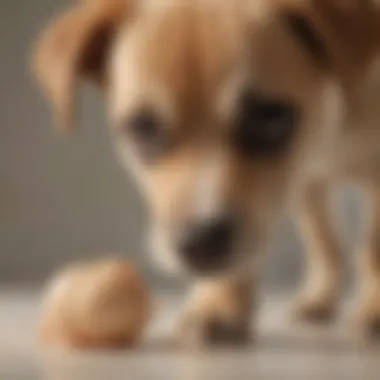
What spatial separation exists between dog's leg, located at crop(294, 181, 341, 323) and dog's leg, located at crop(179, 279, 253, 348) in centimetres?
24

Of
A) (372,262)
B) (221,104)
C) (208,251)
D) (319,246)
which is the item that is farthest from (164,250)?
(319,246)

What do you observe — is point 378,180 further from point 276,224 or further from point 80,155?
point 80,155

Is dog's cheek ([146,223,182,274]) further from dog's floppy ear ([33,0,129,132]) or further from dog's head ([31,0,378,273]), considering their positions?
dog's floppy ear ([33,0,129,132])

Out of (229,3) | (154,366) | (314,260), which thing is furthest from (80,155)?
(154,366)

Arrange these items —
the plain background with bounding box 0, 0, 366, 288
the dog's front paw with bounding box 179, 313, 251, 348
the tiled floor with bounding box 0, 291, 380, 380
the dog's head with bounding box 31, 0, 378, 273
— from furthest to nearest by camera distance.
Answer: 1. the plain background with bounding box 0, 0, 366, 288
2. the dog's front paw with bounding box 179, 313, 251, 348
3. the dog's head with bounding box 31, 0, 378, 273
4. the tiled floor with bounding box 0, 291, 380, 380

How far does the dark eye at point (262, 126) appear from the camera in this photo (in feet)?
3.67

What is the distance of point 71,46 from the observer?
1.23 m

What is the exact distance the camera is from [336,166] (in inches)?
54.4

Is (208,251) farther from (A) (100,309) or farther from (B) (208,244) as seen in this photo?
(A) (100,309)

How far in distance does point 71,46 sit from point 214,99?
22cm

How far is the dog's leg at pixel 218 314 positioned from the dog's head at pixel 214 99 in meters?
0.12

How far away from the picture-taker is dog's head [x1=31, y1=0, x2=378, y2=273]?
110cm

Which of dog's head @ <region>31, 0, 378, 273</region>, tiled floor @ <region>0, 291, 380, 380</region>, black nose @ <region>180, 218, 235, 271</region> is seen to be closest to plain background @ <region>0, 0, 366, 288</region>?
tiled floor @ <region>0, 291, 380, 380</region>

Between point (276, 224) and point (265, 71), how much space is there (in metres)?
0.17
